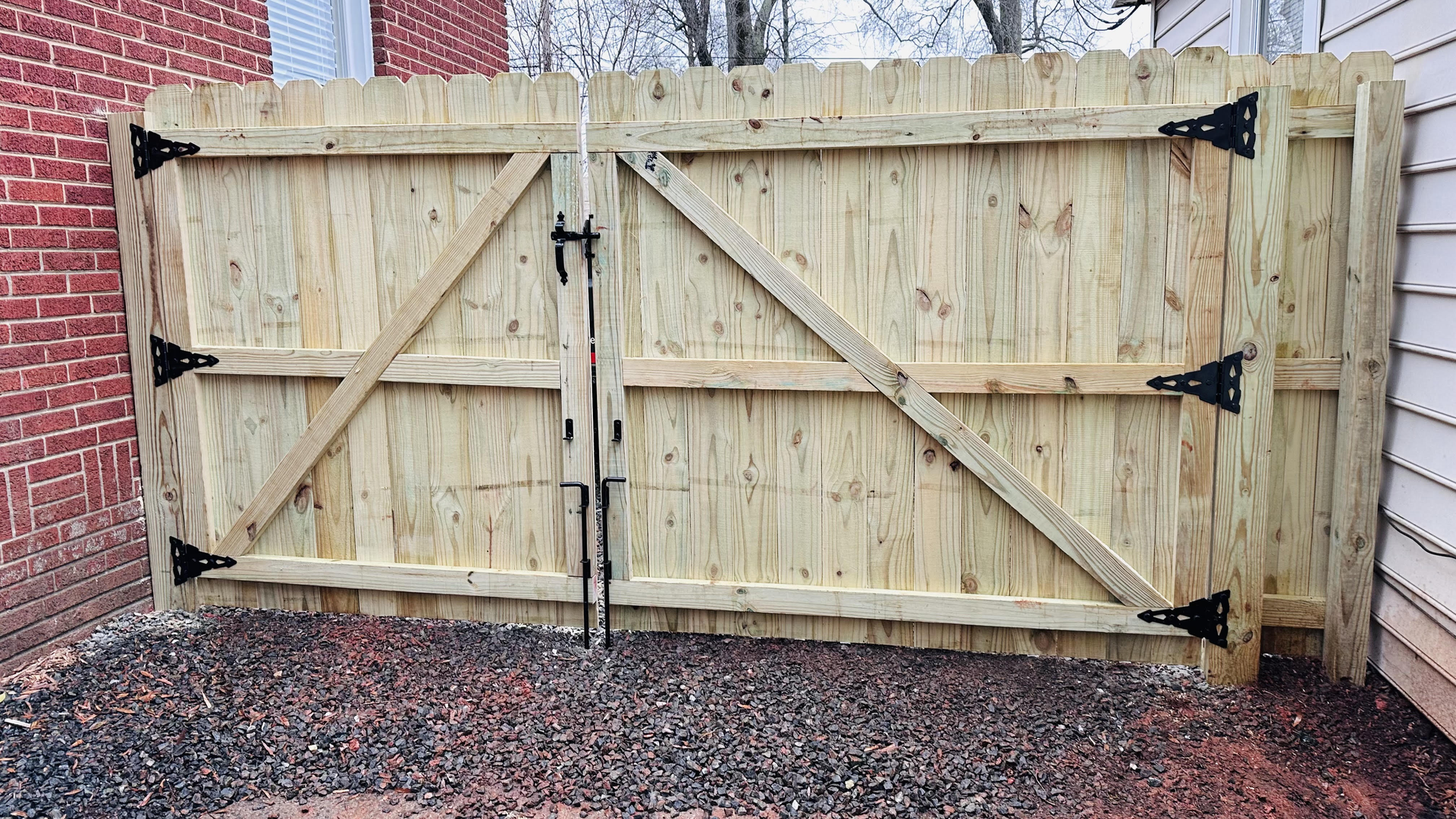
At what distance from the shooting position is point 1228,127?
3.17 meters

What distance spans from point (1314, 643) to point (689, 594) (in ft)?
7.54

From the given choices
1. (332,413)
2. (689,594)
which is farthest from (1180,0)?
(332,413)

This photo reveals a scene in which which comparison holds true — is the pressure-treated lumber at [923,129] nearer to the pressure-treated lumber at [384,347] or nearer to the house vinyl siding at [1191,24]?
the pressure-treated lumber at [384,347]

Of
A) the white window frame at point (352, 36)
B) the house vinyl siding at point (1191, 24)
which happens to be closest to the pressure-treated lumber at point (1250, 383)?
the house vinyl siding at point (1191, 24)

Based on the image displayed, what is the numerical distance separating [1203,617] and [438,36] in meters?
5.82

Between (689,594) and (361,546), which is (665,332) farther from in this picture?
(361,546)

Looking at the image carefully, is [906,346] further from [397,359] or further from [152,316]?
[152,316]

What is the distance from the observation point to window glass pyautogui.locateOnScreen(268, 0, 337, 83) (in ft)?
17.1

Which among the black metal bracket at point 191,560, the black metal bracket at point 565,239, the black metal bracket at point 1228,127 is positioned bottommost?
the black metal bracket at point 191,560

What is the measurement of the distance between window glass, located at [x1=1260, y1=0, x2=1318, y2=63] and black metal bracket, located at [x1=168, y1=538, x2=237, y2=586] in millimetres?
5021

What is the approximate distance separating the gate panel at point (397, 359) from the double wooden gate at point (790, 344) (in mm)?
14

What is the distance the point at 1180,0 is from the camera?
6273mm

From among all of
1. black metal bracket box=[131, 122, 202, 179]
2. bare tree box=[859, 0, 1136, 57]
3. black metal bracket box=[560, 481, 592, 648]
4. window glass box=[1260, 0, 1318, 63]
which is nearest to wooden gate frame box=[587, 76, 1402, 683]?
black metal bracket box=[560, 481, 592, 648]

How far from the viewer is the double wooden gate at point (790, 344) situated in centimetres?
329
